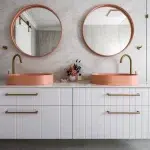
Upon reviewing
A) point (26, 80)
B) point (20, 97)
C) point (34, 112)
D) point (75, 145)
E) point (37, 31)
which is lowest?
point (75, 145)

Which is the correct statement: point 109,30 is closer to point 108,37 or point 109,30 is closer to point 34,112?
point 108,37

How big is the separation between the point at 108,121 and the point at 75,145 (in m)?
0.50

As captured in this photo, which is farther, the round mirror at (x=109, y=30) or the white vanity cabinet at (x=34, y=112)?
the round mirror at (x=109, y=30)

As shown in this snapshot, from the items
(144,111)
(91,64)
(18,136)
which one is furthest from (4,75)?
(144,111)

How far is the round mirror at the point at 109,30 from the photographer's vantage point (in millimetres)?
2484

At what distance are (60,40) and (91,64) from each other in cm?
46

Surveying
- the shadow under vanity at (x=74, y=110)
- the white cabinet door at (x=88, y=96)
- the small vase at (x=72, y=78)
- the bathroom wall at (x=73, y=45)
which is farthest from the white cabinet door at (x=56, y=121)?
the bathroom wall at (x=73, y=45)

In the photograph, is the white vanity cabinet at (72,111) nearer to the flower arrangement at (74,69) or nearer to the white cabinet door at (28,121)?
the white cabinet door at (28,121)

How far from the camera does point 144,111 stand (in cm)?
201

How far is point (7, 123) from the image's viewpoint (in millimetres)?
2004

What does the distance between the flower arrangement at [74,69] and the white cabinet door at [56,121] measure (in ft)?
1.76

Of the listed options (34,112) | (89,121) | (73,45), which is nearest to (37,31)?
(73,45)

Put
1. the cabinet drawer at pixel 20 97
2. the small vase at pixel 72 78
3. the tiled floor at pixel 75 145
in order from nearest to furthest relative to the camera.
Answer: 1. the cabinet drawer at pixel 20 97
2. the tiled floor at pixel 75 145
3. the small vase at pixel 72 78

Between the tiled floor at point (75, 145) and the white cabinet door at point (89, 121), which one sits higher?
the white cabinet door at point (89, 121)
